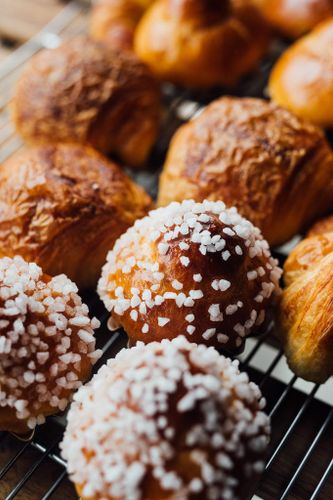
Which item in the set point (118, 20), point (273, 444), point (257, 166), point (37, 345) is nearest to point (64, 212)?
point (37, 345)

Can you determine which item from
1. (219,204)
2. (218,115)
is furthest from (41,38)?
(219,204)

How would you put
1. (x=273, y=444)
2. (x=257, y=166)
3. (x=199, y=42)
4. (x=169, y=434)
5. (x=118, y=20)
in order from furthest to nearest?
(x=118, y=20) → (x=199, y=42) → (x=257, y=166) → (x=273, y=444) → (x=169, y=434)

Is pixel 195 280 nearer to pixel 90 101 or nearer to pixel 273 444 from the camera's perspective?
pixel 273 444

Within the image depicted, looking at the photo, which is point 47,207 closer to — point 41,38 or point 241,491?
point 241,491

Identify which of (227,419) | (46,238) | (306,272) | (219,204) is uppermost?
(46,238)

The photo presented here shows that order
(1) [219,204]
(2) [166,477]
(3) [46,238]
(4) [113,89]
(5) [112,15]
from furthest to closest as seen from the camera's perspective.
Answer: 1. (5) [112,15]
2. (4) [113,89]
3. (3) [46,238]
4. (1) [219,204]
5. (2) [166,477]

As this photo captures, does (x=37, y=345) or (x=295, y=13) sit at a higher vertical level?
(x=37, y=345)
